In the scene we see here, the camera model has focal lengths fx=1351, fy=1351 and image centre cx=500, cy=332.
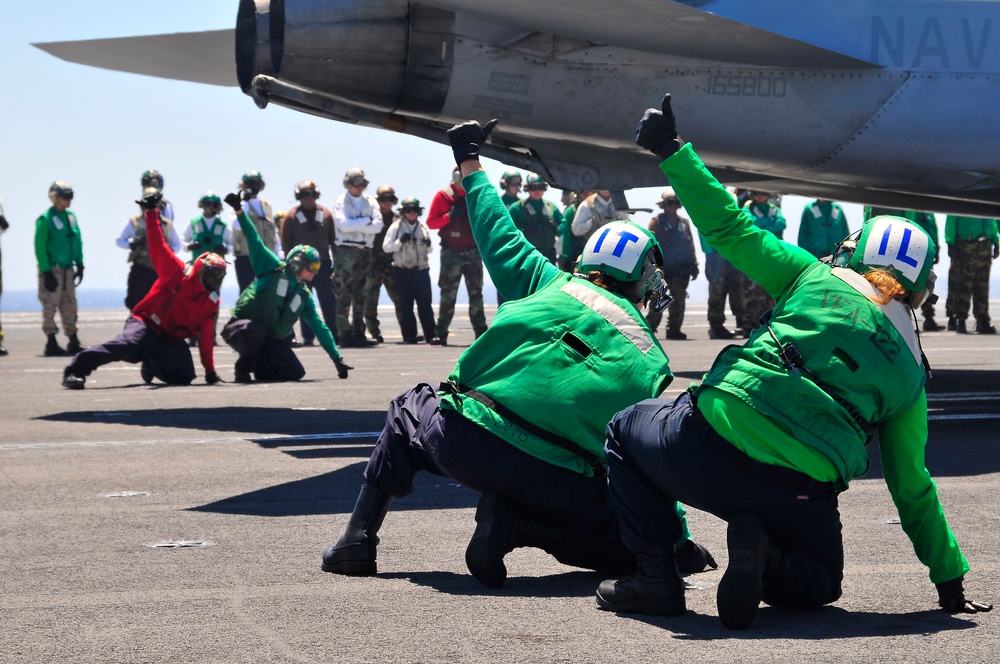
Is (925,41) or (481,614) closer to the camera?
(481,614)

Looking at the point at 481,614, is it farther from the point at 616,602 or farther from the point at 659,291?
the point at 659,291

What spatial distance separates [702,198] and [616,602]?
1.39 meters

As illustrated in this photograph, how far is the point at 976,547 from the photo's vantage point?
5570mm

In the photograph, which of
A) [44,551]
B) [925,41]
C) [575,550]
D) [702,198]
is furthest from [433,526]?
[925,41]

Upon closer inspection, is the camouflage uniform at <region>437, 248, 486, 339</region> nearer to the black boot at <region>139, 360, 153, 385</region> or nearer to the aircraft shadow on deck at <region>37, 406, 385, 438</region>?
the black boot at <region>139, 360, 153, 385</region>

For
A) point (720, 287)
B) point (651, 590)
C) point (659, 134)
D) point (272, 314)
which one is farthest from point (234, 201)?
point (720, 287)

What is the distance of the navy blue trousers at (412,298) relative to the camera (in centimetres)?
1895

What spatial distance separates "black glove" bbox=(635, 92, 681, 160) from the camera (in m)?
4.61

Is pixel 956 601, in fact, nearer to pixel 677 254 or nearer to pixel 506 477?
pixel 506 477

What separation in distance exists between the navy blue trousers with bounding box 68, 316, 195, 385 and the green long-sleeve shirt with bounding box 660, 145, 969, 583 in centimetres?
915

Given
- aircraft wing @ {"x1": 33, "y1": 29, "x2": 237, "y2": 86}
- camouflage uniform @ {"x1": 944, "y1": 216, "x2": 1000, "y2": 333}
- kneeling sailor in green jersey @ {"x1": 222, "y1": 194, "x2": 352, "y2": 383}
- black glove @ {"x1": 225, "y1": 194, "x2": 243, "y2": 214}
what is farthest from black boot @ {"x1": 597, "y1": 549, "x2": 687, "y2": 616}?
camouflage uniform @ {"x1": 944, "y1": 216, "x2": 1000, "y2": 333}

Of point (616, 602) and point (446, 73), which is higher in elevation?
point (446, 73)

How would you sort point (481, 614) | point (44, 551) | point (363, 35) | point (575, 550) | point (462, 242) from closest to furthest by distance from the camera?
point (481, 614) → point (575, 550) → point (44, 551) → point (363, 35) → point (462, 242)

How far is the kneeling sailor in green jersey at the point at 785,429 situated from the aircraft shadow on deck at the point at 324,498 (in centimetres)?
227
